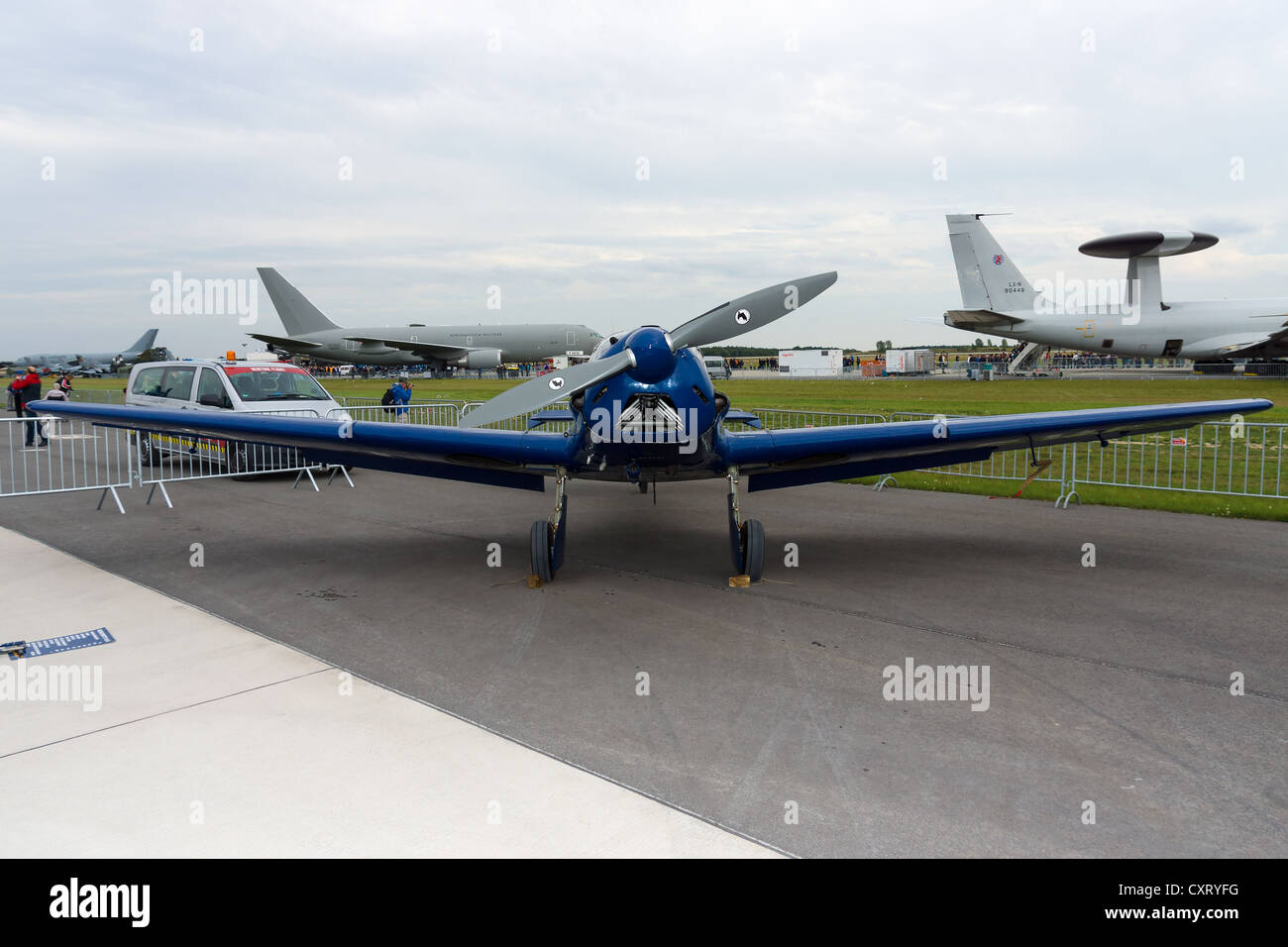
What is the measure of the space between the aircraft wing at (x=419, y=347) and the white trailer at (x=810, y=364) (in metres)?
34.0

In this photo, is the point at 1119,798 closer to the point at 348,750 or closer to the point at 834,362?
the point at 348,750

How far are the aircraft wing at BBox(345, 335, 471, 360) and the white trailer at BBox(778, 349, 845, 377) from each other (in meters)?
34.0

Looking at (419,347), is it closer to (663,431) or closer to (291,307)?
(291,307)

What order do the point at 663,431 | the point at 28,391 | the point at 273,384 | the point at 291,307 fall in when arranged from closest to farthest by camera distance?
the point at 663,431 < the point at 273,384 < the point at 28,391 < the point at 291,307

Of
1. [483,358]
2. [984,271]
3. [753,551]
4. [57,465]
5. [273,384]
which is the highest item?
[984,271]

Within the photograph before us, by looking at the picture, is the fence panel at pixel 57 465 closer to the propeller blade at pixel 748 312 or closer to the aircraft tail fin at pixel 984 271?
the propeller blade at pixel 748 312

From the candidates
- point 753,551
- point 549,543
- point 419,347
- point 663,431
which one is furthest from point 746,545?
point 419,347

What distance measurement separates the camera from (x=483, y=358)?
56.8 m

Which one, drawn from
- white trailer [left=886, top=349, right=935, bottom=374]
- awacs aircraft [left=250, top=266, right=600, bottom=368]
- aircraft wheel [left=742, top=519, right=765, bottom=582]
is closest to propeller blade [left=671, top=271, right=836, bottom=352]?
aircraft wheel [left=742, top=519, right=765, bottom=582]

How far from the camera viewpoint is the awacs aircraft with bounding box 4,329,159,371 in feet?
323

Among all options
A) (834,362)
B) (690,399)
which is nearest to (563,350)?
(834,362)

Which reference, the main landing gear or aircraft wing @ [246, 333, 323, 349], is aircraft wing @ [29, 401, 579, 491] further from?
aircraft wing @ [246, 333, 323, 349]

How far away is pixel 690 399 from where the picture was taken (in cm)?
697

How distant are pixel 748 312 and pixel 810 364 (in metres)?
75.1
